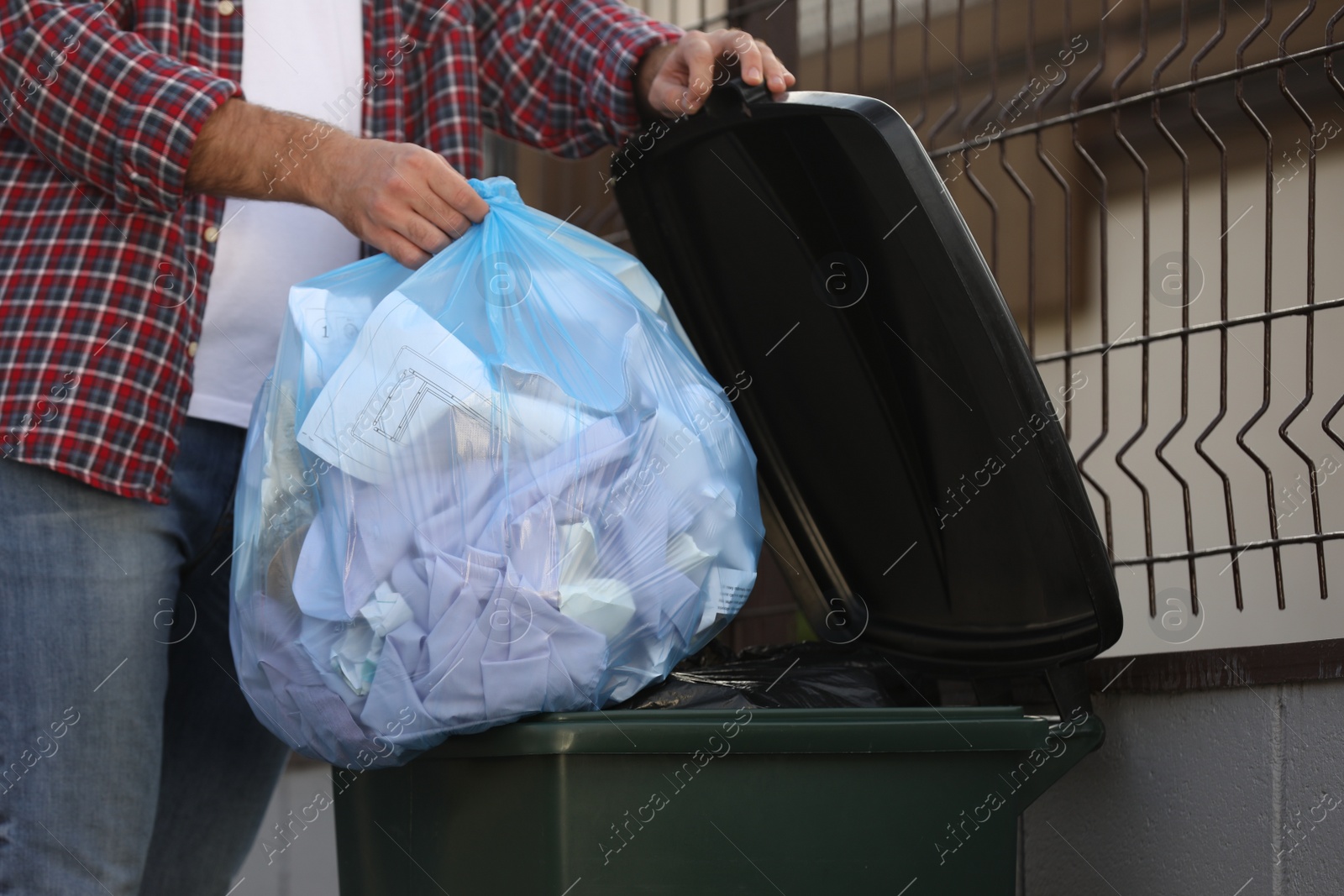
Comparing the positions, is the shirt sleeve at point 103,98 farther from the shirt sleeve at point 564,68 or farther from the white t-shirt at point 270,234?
the shirt sleeve at point 564,68

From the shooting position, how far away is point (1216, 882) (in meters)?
1.48

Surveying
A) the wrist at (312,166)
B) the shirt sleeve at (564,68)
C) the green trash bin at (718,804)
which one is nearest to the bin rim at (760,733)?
the green trash bin at (718,804)

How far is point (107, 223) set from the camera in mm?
1464

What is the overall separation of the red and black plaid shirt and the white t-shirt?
46 mm

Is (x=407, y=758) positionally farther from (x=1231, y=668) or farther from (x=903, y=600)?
(x=1231, y=668)

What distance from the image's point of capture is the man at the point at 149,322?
4.44 feet

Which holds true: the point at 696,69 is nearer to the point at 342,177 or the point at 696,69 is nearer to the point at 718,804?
the point at 342,177

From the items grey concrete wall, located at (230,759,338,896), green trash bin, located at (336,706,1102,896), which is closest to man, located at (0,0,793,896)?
green trash bin, located at (336,706,1102,896)

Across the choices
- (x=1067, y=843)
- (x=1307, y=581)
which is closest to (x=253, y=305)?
(x=1067, y=843)

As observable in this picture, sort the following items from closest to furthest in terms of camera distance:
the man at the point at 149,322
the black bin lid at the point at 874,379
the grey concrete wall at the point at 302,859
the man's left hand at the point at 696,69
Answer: the black bin lid at the point at 874,379
the man at the point at 149,322
the man's left hand at the point at 696,69
the grey concrete wall at the point at 302,859

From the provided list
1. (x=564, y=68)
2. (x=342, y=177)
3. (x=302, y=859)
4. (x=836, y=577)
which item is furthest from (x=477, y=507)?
(x=302, y=859)

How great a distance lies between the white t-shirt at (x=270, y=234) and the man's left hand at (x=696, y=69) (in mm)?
436

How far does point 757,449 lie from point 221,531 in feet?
2.40

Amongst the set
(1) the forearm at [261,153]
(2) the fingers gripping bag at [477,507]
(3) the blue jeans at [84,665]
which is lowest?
(3) the blue jeans at [84,665]
